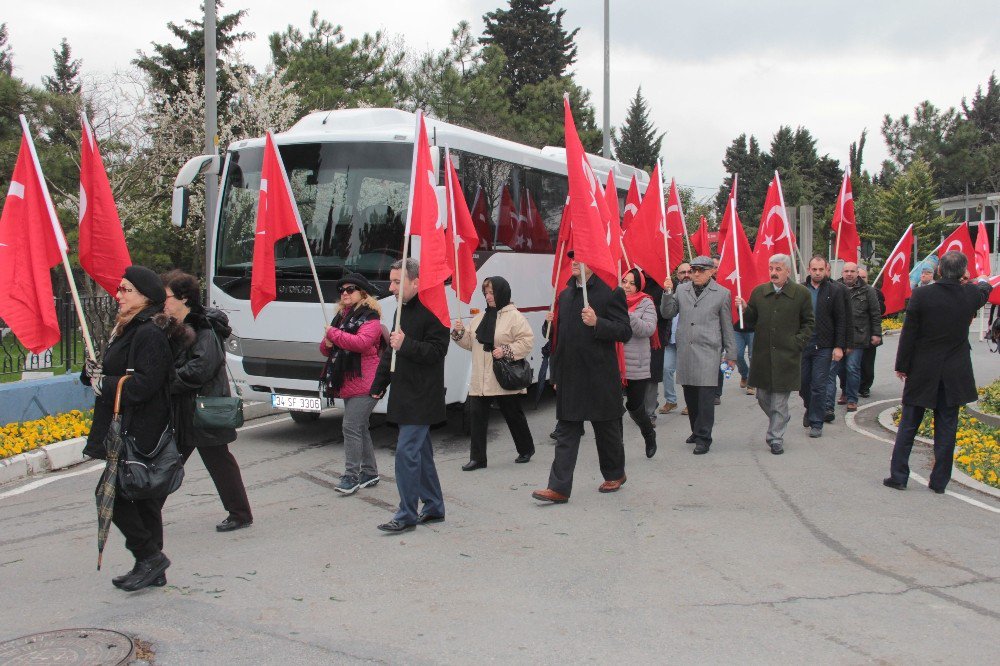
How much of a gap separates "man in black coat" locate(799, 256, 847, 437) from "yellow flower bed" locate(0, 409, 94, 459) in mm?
7191

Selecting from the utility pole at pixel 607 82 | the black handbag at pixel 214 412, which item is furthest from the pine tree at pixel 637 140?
the black handbag at pixel 214 412

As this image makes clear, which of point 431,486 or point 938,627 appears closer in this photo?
point 938,627

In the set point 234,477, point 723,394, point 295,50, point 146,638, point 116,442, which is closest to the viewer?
point 146,638

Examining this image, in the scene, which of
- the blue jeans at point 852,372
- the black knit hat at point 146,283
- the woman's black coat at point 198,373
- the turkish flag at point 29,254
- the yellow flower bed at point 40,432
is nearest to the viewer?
the black knit hat at point 146,283

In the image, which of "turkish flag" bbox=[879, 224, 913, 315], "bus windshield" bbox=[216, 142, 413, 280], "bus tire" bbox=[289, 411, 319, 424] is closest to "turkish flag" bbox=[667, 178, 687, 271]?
"turkish flag" bbox=[879, 224, 913, 315]

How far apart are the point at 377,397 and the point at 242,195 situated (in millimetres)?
3905

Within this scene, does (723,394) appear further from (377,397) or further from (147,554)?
(147,554)

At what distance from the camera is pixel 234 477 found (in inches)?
242

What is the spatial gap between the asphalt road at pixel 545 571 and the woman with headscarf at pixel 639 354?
0.49 meters

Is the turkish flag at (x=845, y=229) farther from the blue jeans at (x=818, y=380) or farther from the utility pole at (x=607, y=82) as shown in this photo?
the utility pole at (x=607, y=82)

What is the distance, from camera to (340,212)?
29.9 feet

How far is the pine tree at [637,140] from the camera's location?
63.8m

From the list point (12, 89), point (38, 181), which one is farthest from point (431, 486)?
point (12, 89)

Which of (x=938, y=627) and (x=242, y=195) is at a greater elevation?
(x=242, y=195)
